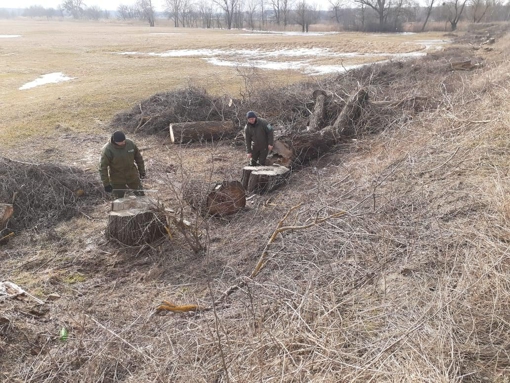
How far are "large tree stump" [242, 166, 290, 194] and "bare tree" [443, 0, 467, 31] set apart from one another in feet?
201

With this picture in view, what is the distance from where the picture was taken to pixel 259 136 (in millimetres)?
7473

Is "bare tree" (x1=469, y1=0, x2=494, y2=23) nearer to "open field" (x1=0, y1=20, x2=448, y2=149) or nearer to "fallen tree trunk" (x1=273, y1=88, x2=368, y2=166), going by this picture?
"open field" (x1=0, y1=20, x2=448, y2=149)

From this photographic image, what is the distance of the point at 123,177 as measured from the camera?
6.18 meters

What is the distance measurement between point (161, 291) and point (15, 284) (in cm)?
178

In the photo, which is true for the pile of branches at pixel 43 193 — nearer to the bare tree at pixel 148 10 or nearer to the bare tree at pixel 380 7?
the bare tree at pixel 380 7

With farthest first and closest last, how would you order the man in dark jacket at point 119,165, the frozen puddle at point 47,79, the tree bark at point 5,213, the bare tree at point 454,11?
the bare tree at point 454,11
the frozen puddle at point 47,79
the man in dark jacket at point 119,165
the tree bark at point 5,213

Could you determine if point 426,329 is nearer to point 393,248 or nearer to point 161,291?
point 393,248

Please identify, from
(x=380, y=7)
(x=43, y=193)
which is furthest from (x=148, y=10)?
(x=43, y=193)

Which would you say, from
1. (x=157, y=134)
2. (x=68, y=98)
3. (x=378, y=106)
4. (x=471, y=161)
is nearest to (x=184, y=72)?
(x=68, y=98)

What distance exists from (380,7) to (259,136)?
61944mm

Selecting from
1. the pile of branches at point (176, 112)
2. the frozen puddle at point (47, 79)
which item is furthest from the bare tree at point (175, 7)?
the pile of branches at point (176, 112)

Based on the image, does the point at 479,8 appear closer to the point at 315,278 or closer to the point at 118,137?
the point at 118,137

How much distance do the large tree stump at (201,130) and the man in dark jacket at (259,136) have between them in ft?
9.98

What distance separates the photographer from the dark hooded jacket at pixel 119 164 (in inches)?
231
